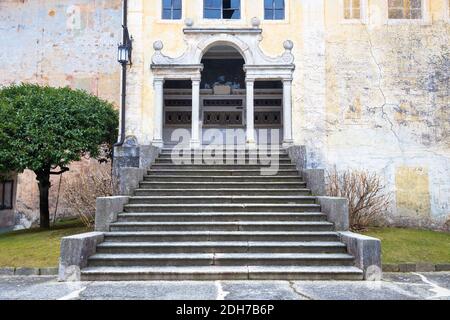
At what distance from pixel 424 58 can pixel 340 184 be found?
185 inches

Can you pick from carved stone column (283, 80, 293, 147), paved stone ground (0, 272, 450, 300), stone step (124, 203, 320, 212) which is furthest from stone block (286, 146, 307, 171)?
paved stone ground (0, 272, 450, 300)

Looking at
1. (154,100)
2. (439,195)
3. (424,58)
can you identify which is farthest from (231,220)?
(424,58)

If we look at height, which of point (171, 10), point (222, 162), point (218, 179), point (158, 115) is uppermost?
point (171, 10)

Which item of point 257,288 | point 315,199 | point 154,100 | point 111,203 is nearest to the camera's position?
point 257,288

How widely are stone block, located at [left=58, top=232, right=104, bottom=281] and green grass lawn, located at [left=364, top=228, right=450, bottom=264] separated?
Result: 4.97 meters

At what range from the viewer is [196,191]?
30.0ft

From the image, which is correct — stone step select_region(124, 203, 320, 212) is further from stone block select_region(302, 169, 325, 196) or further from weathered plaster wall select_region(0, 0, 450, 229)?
weathered plaster wall select_region(0, 0, 450, 229)

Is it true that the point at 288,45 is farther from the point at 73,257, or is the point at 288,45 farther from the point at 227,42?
the point at 73,257

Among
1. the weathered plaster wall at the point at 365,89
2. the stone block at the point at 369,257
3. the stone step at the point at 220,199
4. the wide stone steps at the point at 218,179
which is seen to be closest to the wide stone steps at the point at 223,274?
the stone block at the point at 369,257

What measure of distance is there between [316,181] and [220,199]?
2.03 meters

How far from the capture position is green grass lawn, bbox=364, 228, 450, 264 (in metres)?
7.91

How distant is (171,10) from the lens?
12.9 metres

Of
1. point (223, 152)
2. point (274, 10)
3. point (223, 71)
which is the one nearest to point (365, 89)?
point (274, 10)

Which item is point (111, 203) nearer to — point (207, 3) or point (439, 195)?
point (207, 3)
